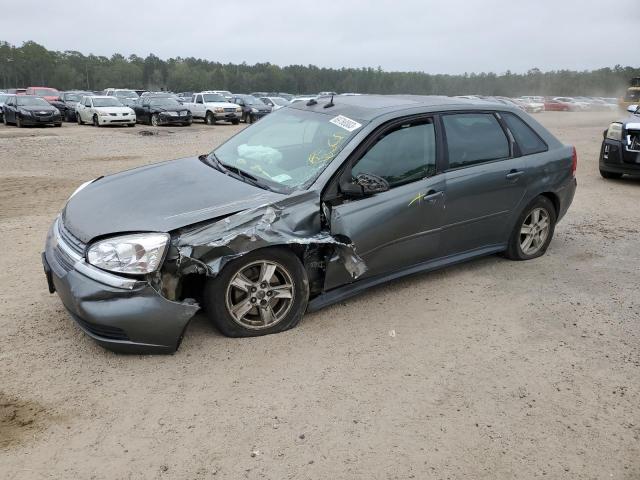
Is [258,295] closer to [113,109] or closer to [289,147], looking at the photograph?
[289,147]

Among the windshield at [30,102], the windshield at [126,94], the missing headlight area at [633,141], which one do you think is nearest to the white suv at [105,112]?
the windshield at [30,102]

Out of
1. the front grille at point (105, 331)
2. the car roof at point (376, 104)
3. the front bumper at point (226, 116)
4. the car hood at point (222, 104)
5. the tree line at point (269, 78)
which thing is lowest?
the front grille at point (105, 331)

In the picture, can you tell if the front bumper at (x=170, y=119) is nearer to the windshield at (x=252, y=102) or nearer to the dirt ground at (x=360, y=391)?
the windshield at (x=252, y=102)

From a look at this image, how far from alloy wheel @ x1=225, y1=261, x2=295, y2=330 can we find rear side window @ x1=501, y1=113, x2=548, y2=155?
284 centimetres

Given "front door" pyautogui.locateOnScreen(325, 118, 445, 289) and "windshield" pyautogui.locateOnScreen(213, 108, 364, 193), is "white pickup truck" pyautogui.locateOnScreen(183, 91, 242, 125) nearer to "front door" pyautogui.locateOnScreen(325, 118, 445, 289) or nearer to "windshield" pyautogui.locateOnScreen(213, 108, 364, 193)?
"windshield" pyautogui.locateOnScreen(213, 108, 364, 193)

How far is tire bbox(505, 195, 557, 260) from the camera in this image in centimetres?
533

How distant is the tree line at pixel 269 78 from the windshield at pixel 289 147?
101 meters

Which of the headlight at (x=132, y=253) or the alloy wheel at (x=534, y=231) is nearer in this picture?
the headlight at (x=132, y=253)

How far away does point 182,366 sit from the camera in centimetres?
339

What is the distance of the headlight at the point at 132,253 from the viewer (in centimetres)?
328

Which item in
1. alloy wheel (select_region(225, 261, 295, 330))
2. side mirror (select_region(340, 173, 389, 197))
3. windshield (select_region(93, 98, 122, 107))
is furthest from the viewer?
windshield (select_region(93, 98, 122, 107))

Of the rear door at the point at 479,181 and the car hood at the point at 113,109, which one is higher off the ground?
the car hood at the point at 113,109

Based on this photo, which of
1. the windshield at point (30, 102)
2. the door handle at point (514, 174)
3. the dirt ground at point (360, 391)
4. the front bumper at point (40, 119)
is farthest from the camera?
the windshield at point (30, 102)

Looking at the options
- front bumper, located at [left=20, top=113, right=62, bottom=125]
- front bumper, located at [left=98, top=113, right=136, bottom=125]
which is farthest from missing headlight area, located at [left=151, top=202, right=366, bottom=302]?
front bumper, located at [left=20, top=113, right=62, bottom=125]
